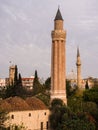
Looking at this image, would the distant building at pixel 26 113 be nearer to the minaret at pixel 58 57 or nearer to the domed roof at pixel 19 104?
the domed roof at pixel 19 104

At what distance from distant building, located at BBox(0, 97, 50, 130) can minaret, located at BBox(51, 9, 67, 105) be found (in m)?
9.79

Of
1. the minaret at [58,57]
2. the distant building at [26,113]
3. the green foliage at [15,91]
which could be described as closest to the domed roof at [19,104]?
the distant building at [26,113]

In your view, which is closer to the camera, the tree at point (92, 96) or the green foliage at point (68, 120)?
the green foliage at point (68, 120)

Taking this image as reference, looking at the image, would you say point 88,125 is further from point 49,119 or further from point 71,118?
point 49,119

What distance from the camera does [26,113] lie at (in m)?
29.0

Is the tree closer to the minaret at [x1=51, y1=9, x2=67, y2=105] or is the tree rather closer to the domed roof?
the minaret at [x1=51, y1=9, x2=67, y2=105]

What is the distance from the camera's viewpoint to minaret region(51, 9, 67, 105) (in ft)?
136

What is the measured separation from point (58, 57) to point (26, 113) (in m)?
14.7

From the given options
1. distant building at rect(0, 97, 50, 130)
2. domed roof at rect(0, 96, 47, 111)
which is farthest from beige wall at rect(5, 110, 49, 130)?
domed roof at rect(0, 96, 47, 111)

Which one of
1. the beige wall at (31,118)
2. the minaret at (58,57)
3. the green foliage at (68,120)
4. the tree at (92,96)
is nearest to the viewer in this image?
the green foliage at (68,120)

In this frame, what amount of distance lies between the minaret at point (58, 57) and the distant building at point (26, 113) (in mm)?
9786

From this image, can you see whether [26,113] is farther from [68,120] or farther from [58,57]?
[58,57]

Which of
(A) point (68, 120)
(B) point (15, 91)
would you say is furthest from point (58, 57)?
(A) point (68, 120)

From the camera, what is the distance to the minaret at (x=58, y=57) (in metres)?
41.6
